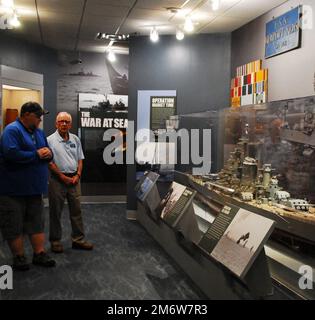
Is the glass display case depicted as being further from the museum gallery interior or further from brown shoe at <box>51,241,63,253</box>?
brown shoe at <box>51,241,63,253</box>

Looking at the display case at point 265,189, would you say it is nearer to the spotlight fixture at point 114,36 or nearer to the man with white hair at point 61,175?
the man with white hair at point 61,175

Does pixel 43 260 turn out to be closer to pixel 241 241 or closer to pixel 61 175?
pixel 61 175

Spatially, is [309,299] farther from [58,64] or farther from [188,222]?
[58,64]

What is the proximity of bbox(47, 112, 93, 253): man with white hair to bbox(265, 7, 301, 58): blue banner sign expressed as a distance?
2672 millimetres

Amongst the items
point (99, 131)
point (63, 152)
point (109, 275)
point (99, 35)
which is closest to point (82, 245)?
point (109, 275)

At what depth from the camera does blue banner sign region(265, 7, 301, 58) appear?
476 cm

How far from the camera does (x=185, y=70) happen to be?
22.6 feet

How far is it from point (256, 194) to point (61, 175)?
223cm

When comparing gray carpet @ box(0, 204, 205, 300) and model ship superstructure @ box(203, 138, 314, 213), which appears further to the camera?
gray carpet @ box(0, 204, 205, 300)

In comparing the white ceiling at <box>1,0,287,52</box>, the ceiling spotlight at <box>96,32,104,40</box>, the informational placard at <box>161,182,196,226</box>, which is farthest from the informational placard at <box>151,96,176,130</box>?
the informational placard at <box>161,182,196,226</box>

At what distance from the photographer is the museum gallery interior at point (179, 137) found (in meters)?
3.21

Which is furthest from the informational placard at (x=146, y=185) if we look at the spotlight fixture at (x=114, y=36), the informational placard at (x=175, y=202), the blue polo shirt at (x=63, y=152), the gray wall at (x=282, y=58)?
the spotlight fixture at (x=114, y=36)

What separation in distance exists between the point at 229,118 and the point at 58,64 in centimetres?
502

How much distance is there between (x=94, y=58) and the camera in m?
8.71
